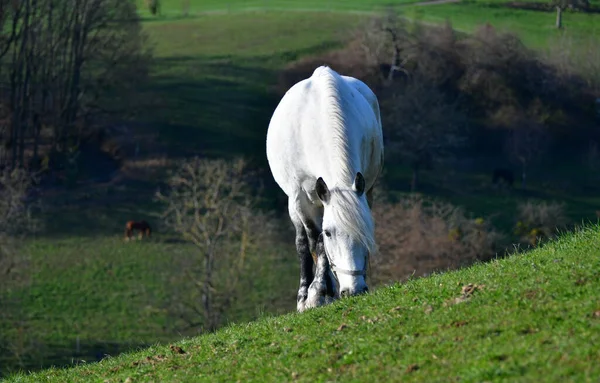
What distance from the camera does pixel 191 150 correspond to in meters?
73.1

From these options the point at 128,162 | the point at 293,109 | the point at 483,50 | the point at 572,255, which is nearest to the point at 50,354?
the point at 128,162

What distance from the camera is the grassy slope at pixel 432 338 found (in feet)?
24.6

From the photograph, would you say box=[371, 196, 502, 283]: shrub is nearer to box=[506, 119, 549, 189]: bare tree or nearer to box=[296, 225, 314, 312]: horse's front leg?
box=[506, 119, 549, 189]: bare tree

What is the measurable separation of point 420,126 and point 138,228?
22.7 meters

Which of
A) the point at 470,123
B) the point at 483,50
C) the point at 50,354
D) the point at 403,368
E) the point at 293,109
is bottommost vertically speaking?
the point at 50,354

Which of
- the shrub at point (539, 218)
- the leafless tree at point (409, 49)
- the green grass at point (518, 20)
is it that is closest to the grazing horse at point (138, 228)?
the shrub at point (539, 218)

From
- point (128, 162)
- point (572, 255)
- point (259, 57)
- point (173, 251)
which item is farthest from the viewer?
point (259, 57)

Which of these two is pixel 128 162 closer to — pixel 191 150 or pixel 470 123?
pixel 191 150

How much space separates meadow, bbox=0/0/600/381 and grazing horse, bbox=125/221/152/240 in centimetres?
83

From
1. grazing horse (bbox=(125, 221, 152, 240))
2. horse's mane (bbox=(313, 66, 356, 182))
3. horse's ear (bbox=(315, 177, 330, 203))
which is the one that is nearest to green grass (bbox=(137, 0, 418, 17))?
grazing horse (bbox=(125, 221, 152, 240))

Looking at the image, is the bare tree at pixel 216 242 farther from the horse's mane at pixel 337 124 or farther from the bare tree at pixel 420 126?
the horse's mane at pixel 337 124

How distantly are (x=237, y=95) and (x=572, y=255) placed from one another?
6942cm

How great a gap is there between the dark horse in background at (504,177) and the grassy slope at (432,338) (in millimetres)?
58866

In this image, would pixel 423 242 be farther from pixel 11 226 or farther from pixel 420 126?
pixel 420 126
